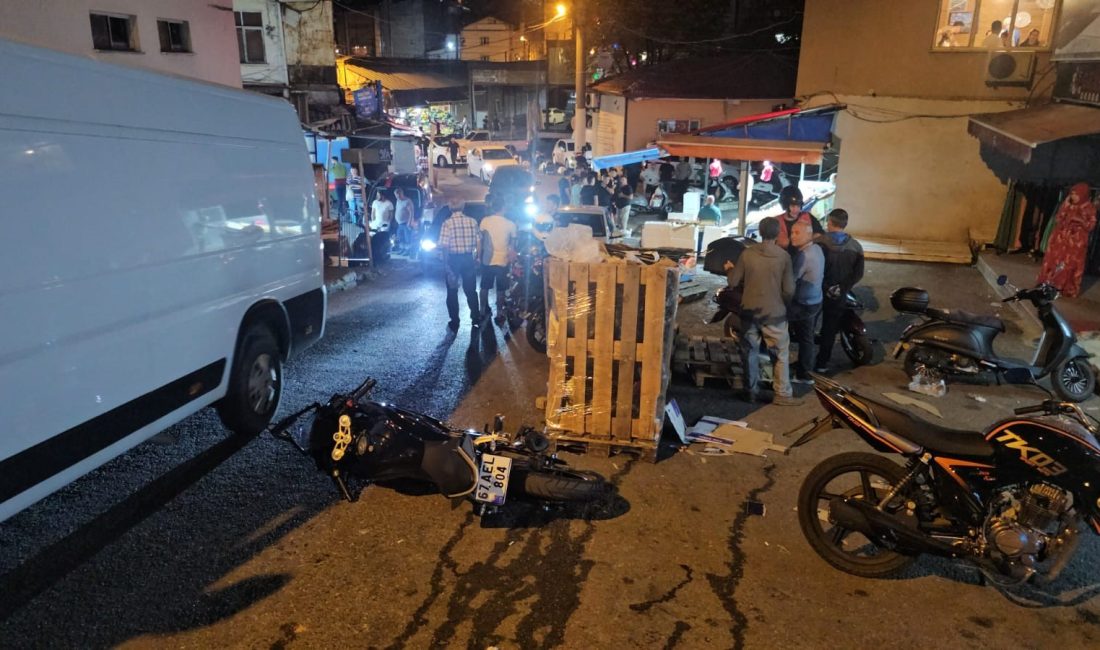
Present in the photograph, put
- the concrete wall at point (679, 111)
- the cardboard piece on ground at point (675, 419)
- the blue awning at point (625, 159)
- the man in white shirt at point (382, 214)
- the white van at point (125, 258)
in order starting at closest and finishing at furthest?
1. the white van at point (125, 258)
2. the cardboard piece on ground at point (675, 419)
3. the man in white shirt at point (382, 214)
4. the blue awning at point (625, 159)
5. the concrete wall at point (679, 111)

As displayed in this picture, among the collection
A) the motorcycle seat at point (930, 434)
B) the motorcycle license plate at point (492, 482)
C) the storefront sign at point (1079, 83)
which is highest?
the storefront sign at point (1079, 83)

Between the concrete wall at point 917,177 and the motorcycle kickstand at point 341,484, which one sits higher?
the concrete wall at point 917,177

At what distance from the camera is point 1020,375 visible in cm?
696

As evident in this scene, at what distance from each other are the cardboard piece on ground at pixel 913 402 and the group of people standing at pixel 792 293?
82cm

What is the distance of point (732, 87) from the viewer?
22.1 metres

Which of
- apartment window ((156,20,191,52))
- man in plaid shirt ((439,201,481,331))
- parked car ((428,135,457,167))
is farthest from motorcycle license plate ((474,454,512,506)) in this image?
parked car ((428,135,457,167))

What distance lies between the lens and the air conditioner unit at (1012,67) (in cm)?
1409

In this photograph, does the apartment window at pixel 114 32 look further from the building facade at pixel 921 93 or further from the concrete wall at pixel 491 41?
the concrete wall at pixel 491 41

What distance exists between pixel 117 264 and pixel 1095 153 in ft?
53.7

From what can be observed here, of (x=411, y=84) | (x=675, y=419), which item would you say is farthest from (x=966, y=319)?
(x=411, y=84)

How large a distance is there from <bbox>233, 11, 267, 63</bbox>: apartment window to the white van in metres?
20.9

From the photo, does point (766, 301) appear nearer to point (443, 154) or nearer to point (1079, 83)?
point (1079, 83)

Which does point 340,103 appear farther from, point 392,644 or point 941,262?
point 392,644

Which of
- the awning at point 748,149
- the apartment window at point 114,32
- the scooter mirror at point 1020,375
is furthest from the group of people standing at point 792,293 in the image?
the apartment window at point 114,32
